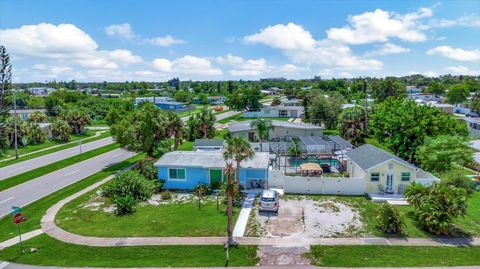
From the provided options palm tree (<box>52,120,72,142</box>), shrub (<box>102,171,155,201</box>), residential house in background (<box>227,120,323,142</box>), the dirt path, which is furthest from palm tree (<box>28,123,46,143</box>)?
the dirt path

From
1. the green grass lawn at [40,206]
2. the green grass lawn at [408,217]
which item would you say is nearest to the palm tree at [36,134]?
the green grass lawn at [40,206]

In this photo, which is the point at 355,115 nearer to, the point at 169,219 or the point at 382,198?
the point at 382,198

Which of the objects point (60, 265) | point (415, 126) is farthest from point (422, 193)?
point (60, 265)

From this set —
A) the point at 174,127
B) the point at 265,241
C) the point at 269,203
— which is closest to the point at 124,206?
the point at 269,203

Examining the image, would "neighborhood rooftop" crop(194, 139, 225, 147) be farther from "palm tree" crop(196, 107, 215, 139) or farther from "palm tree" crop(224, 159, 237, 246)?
"palm tree" crop(224, 159, 237, 246)

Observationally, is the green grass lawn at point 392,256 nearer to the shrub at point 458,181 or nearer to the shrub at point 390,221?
the shrub at point 390,221
